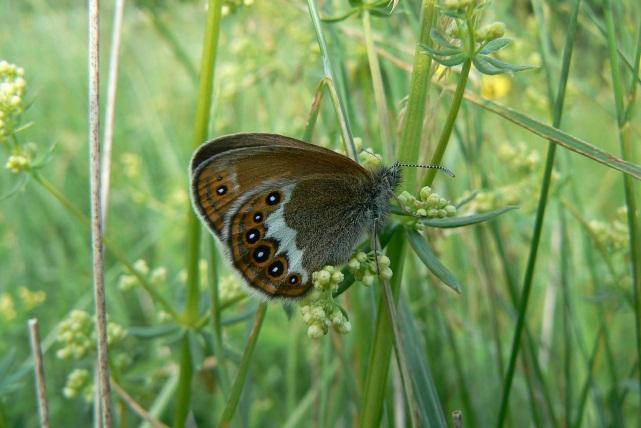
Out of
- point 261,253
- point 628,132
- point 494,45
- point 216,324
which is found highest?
point 628,132

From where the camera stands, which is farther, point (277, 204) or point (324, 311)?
point (277, 204)

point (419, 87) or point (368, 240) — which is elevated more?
point (419, 87)

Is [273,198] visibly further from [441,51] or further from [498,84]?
[498,84]

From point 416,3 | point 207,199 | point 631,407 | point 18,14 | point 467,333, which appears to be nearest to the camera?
point 207,199

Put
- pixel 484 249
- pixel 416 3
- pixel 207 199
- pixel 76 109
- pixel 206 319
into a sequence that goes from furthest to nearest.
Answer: pixel 76 109, pixel 484 249, pixel 416 3, pixel 206 319, pixel 207 199

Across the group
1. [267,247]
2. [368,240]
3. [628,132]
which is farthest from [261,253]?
[628,132]

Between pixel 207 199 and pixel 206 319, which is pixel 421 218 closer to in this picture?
pixel 207 199

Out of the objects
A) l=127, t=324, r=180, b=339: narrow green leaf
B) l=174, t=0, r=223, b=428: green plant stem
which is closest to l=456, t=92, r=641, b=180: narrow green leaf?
l=174, t=0, r=223, b=428: green plant stem

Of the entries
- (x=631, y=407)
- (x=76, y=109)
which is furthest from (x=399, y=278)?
(x=76, y=109)
